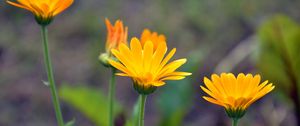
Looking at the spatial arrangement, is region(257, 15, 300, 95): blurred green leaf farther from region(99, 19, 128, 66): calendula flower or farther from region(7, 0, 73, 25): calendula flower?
region(7, 0, 73, 25): calendula flower

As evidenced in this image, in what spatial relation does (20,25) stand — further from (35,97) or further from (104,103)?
(104,103)

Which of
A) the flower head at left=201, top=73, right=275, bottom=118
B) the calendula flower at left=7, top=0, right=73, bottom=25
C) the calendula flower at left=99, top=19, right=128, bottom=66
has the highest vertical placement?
the calendula flower at left=7, top=0, right=73, bottom=25

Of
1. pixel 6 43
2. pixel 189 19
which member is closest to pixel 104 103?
pixel 6 43

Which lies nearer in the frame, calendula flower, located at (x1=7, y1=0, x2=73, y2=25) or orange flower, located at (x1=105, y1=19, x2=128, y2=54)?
calendula flower, located at (x1=7, y1=0, x2=73, y2=25)

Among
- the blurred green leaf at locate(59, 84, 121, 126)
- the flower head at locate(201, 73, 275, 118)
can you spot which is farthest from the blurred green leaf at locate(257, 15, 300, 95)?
the flower head at locate(201, 73, 275, 118)

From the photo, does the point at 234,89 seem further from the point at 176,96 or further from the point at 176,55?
A: the point at 176,55

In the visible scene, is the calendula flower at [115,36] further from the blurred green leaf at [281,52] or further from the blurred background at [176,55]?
the blurred green leaf at [281,52]
